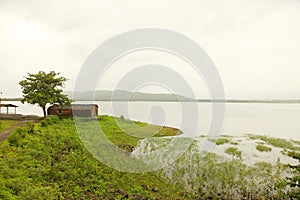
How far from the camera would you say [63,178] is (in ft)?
37.5

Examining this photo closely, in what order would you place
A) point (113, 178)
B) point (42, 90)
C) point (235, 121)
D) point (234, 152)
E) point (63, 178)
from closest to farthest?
point (63, 178) < point (113, 178) < point (234, 152) < point (42, 90) < point (235, 121)

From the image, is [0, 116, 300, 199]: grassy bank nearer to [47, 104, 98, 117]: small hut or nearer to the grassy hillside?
the grassy hillside

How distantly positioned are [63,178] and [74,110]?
20.7m

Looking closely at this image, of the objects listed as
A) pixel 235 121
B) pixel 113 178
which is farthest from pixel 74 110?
pixel 235 121

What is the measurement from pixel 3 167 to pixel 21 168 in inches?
35.9

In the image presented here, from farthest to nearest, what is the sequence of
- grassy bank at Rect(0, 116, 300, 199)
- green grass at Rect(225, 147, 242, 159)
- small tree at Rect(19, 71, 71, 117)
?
small tree at Rect(19, 71, 71, 117) → green grass at Rect(225, 147, 242, 159) → grassy bank at Rect(0, 116, 300, 199)

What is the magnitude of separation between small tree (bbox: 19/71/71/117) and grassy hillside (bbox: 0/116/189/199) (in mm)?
13774

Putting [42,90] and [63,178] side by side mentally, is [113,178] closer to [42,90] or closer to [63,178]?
[63,178]

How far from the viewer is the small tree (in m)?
28.9

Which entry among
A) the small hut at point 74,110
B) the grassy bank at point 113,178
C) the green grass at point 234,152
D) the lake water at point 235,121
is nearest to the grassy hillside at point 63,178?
the grassy bank at point 113,178

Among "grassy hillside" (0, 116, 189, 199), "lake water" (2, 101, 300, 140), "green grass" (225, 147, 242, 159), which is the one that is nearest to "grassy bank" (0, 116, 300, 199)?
"grassy hillside" (0, 116, 189, 199)

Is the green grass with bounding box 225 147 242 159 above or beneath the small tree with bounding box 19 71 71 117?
beneath

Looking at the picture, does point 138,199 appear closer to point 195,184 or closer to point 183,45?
point 195,184

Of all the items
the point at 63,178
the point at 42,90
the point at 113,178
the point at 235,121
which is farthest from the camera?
the point at 235,121
